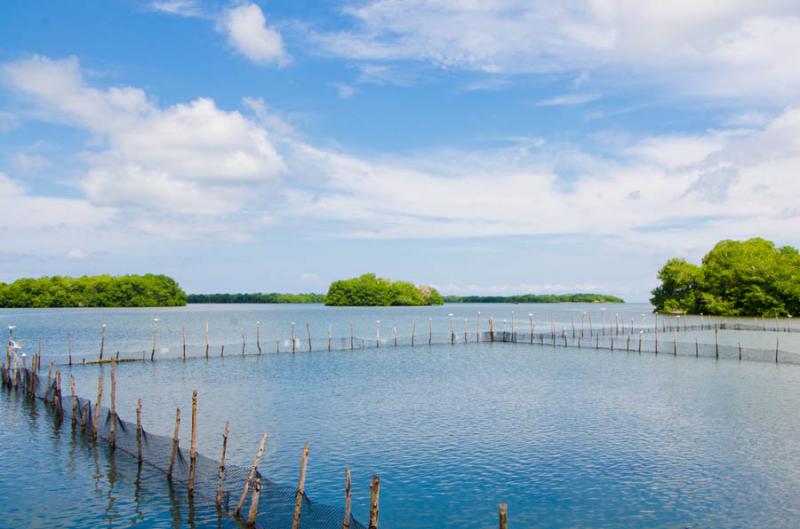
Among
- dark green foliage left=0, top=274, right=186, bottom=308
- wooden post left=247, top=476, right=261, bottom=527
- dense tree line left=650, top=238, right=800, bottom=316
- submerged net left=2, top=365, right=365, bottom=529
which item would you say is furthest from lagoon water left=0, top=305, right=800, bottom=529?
dark green foliage left=0, top=274, right=186, bottom=308

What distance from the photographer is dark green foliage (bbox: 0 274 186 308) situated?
543 ft

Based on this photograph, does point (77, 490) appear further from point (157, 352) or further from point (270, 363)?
point (157, 352)

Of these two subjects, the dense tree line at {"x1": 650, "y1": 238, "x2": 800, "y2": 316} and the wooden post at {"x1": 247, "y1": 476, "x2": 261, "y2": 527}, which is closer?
the wooden post at {"x1": 247, "y1": 476, "x2": 261, "y2": 527}

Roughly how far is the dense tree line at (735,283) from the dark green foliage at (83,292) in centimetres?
12916

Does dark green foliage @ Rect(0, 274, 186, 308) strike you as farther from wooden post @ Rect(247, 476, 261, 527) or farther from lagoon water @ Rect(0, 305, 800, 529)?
wooden post @ Rect(247, 476, 261, 527)

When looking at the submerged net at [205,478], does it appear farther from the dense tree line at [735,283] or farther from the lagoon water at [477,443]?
the dense tree line at [735,283]

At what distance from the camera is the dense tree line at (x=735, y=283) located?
9769cm

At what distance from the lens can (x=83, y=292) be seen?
551ft

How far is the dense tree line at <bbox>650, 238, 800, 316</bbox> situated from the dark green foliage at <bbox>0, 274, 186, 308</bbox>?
129156mm

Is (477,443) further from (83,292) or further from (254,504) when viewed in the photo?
(83,292)

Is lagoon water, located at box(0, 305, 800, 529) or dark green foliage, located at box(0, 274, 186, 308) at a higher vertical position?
dark green foliage, located at box(0, 274, 186, 308)

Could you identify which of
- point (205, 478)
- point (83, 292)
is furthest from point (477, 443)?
point (83, 292)

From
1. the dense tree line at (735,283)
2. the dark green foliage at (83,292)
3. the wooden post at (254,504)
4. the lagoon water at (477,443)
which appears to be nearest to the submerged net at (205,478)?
the wooden post at (254,504)

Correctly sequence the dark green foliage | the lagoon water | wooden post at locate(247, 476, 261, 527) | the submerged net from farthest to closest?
the dark green foliage < the lagoon water < the submerged net < wooden post at locate(247, 476, 261, 527)
